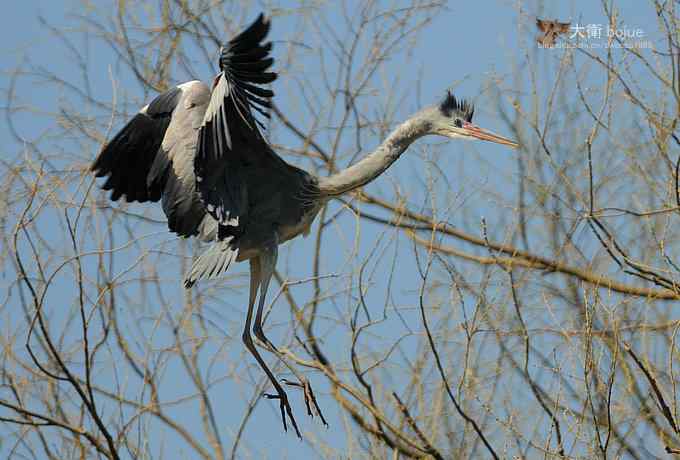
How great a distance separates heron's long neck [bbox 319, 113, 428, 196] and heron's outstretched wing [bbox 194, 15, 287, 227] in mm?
279

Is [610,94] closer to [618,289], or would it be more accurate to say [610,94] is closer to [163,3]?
[618,289]

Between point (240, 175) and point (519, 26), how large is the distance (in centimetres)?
148

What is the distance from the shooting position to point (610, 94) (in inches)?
199

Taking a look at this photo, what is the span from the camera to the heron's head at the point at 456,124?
5.50m

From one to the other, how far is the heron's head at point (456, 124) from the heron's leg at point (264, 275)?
94 cm

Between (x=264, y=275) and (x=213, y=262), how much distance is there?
9.9 inches

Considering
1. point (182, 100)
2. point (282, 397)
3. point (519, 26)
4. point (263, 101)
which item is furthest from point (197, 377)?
point (519, 26)

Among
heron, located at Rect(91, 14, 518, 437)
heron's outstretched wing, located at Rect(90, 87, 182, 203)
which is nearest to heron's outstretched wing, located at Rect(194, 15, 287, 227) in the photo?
heron, located at Rect(91, 14, 518, 437)

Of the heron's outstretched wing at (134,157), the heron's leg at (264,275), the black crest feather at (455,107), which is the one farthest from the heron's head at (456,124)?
the heron's outstretched wing at (134,157)

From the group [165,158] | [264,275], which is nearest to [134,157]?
[165,158]

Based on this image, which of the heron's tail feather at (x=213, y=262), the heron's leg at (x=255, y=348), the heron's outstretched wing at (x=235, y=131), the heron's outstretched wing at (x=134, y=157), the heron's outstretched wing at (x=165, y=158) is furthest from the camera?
the heron's outstretched wing at (x=134, y=157)

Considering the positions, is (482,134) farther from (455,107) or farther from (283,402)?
(283,402)

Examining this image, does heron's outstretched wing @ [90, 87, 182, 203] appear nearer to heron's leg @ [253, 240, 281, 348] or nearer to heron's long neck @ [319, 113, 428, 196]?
heron's leg @ [253, 240, 281, 348]

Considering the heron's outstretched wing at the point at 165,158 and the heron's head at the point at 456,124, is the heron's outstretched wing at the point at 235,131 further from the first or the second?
the heron's head at the point at 456,124
